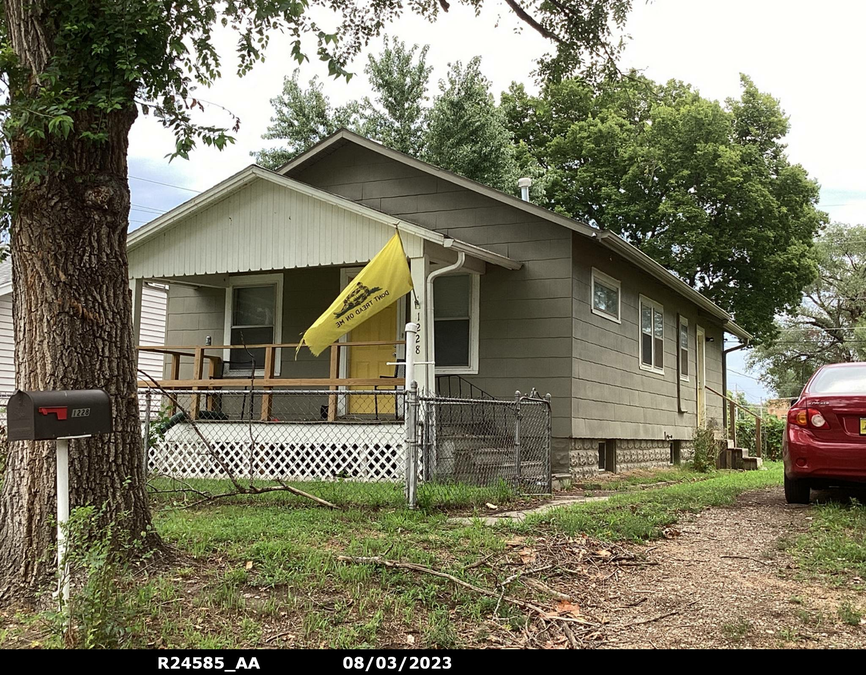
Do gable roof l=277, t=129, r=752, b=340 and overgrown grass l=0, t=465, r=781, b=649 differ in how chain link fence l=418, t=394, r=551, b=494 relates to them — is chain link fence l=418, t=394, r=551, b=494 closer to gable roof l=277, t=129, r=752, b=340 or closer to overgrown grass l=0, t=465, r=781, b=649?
overgrown grass l=0, t=465, r=781, b=649

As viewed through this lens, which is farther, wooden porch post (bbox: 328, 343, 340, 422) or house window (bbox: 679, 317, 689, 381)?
house window (bbox: 679, 317, 689, 381)

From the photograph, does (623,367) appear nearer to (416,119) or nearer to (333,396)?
(333,396)

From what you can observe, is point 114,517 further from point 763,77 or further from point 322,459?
point 763,77

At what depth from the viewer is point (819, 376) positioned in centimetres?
820

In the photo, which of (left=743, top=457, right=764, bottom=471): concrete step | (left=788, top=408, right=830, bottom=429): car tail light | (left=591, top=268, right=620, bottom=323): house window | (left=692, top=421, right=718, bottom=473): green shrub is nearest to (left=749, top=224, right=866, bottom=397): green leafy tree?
(left=743, top=457, right=764, bottom=471): concrete step

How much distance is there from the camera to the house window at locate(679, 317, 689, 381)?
707 inches

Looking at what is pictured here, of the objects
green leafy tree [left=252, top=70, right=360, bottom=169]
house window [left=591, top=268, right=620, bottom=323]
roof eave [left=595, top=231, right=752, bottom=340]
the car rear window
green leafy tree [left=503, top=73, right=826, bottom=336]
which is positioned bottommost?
the car rear window

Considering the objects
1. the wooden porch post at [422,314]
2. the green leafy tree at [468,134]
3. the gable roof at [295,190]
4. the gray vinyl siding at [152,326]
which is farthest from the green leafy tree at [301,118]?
the wooden porch post at [422,314]

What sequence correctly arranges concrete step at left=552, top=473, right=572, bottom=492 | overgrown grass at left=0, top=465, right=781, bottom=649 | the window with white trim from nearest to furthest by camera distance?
overgrown grass at left=0, top=465, right=781, bottom=649, concrete step at left=552, top=473, right=572, bottom=492, the window with white trim

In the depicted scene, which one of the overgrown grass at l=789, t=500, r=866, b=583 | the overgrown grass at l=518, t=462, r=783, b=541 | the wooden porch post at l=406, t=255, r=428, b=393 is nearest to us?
the overgrown grass at l=789, t=500, r=866, b=583

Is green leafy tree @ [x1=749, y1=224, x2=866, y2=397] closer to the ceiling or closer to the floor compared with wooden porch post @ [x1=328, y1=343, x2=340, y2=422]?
closer to the ceiling

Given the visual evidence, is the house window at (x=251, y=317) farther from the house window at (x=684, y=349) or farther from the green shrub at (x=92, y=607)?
the green shrub at (x=92, y=607)

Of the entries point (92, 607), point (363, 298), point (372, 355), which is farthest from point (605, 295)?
point (92, 607)

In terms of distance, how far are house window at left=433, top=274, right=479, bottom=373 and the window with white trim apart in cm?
733
